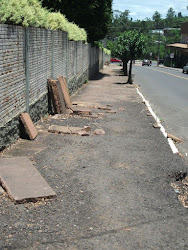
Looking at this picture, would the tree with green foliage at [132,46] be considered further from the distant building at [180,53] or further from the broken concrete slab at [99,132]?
the distant building at [180,53]

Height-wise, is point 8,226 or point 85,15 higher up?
point 85,15

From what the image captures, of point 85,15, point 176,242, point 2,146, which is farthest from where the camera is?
point 85,15

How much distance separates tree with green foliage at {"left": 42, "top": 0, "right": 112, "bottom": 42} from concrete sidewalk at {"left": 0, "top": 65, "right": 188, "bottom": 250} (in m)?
18.0

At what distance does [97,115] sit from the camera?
1268 cm

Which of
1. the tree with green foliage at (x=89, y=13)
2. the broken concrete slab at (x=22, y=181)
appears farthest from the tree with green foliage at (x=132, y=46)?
the broken concrete slab at (x=22, y=181)

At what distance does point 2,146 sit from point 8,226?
122 inches

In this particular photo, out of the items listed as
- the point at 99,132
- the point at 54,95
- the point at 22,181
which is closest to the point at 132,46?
the point at 54,95

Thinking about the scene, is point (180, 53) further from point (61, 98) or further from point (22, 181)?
point (22, 181)

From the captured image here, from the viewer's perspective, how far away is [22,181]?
5.97 m

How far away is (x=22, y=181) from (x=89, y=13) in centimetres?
2345

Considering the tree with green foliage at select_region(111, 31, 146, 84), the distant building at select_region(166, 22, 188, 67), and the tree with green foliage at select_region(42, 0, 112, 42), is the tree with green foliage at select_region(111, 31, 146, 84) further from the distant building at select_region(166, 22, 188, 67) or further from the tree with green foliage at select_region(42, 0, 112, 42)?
the distant building at select_region(166, 22, 188, 67)

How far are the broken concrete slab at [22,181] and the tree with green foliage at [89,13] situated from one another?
66.1ft

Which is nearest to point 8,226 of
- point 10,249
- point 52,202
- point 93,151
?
point 10,249

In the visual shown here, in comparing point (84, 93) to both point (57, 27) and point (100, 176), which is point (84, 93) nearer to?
point (57, 27)
